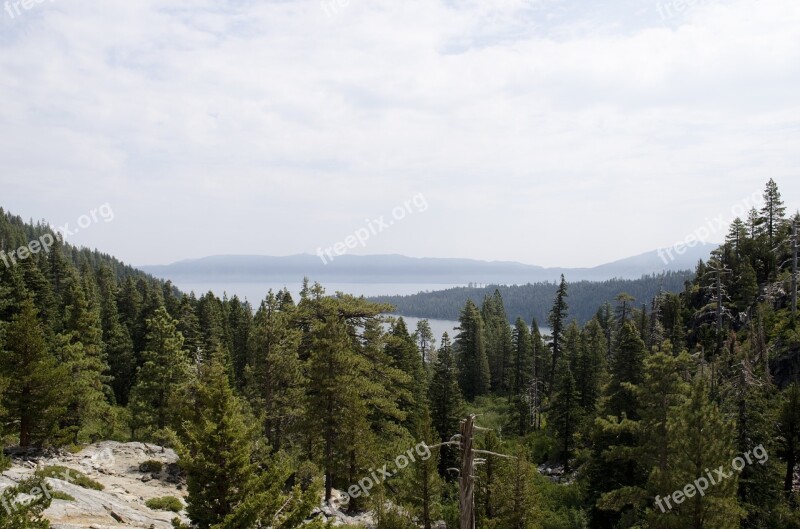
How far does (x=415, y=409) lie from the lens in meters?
45.7

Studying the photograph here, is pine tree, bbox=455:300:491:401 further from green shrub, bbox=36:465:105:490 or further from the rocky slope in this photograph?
green shrub, bbox=36:465:105:490

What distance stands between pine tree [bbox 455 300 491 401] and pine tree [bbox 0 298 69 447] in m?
57.6

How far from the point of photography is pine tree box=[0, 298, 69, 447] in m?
23.7

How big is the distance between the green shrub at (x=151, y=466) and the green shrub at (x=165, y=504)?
580 cm

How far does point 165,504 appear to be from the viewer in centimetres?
2191

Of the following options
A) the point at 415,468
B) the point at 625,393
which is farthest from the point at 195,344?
the point at 625,393

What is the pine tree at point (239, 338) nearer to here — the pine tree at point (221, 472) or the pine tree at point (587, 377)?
the pine tree at point (587, 377)

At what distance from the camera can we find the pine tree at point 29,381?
2372 cm

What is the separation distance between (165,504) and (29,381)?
30.1ft

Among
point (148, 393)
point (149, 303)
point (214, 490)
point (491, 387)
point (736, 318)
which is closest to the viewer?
point (214, 490)

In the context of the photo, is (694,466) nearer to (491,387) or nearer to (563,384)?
(563,384)

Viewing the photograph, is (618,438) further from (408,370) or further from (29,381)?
(29,381)

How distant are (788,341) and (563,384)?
1728 centimetres

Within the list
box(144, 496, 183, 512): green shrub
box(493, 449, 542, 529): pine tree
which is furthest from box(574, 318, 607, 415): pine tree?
box(144, 496, 183, 512): green shrub
